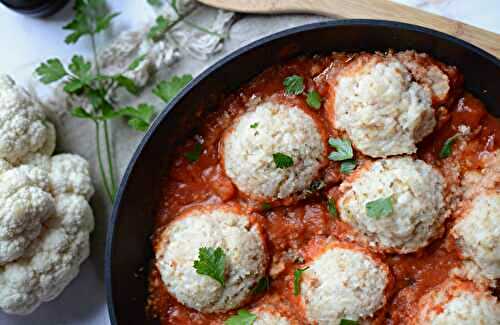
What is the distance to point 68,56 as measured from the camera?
3.66m

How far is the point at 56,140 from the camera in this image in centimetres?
364

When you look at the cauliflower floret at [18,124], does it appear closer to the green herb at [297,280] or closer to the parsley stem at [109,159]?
the parsley stem at [109,159]

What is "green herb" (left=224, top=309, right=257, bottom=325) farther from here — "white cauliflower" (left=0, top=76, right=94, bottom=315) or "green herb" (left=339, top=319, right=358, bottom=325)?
"white cauliflower" (left=0, top=76, right=94, bottom=315)

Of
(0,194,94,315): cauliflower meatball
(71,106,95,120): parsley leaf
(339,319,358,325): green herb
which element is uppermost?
(71,106,95,120): parsley leaf

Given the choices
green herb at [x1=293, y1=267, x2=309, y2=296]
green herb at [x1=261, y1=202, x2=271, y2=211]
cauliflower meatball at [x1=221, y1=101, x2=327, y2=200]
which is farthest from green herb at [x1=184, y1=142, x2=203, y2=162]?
green herb at [x1=293, y1=267, x2=309, y2=296]

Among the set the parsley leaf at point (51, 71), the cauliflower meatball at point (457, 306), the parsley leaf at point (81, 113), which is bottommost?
the cauliflower meatball at point (457, 306)

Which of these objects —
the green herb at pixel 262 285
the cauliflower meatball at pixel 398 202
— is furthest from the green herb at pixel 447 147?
the green herb at pixel 262 285

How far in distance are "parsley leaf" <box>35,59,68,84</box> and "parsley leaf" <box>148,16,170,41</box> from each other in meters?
0.52

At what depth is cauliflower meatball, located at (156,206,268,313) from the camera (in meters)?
3.06

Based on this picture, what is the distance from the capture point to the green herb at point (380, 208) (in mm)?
2932

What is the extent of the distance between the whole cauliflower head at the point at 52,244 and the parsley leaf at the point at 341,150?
1356mm

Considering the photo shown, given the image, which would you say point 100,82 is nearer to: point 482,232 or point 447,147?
point 447,147

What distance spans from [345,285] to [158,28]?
172cm

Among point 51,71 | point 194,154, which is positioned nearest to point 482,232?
point 194,154
